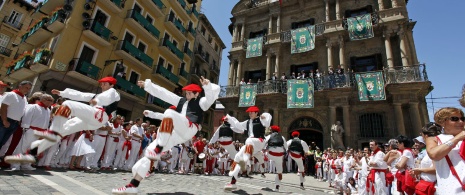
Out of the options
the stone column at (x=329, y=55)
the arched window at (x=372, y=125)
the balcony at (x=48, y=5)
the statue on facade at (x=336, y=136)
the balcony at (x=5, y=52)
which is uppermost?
the balcony at (x=48, y=5)

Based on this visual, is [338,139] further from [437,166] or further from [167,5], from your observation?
[167,5]

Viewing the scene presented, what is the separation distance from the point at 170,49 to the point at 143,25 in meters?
4.23

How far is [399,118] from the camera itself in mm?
14602

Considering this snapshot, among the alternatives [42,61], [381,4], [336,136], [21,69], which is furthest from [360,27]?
[21,69]

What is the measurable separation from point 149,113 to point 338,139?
538 inches

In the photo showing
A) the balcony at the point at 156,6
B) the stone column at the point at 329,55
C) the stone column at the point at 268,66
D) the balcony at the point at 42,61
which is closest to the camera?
the balcony at the point at 42,61

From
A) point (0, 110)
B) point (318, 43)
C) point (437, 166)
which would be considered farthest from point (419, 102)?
point (0, 110)

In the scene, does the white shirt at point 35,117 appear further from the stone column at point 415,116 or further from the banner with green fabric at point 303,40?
the stone column at point 415,116

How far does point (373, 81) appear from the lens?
1531 centimetres

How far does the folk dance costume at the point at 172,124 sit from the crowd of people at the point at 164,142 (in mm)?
13

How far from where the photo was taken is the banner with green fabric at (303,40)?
18.8m

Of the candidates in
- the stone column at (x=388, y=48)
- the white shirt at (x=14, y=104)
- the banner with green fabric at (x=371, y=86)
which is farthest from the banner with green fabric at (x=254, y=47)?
the white shirt at (x=14, y=104)

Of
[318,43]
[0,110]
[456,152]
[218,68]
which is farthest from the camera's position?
[218,68]

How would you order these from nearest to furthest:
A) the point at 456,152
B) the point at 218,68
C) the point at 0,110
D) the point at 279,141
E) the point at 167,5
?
the point at 456,152 < the point at 0,110 < the point at 279,141 < the point at 167,5 < the point at 218,68
